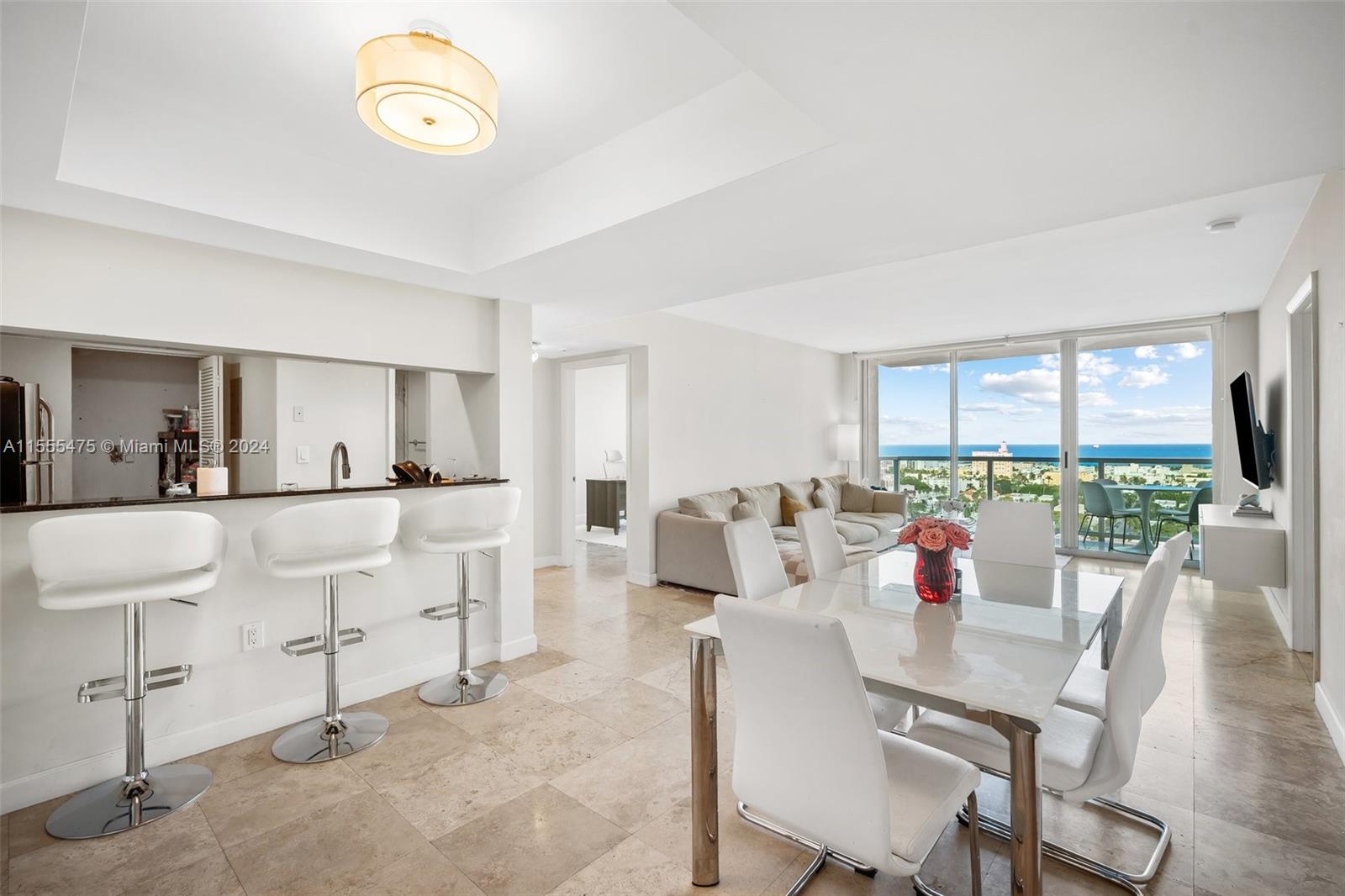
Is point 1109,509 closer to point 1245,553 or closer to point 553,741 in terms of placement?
point 1245,553

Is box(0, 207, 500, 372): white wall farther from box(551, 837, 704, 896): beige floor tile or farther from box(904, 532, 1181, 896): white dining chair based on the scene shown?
box(904, 532, 1181, 896): white dining chair

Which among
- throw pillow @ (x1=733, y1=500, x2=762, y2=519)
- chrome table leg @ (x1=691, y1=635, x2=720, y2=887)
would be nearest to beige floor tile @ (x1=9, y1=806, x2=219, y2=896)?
chrome table leg @ (x1=691, y1=635, x2=720, y2=887)

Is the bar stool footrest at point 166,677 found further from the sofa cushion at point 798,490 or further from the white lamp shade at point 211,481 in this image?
the sofa cushion at point 798,490

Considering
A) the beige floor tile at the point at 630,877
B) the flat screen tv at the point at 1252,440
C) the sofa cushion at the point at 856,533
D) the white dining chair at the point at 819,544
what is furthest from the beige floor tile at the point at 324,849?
the flat screen tv at the point at 1252,440

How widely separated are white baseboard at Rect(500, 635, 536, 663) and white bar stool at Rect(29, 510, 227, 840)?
1487 mm

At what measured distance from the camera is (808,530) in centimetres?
295

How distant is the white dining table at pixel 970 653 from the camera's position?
1.35 m

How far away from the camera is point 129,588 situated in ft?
6.91

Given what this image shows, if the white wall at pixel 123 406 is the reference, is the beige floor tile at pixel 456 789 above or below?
below

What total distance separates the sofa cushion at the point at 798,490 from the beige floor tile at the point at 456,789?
463 centimetres

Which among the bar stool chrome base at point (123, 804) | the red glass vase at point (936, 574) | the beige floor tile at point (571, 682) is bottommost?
the bar stool chrome base at point (123, 804)

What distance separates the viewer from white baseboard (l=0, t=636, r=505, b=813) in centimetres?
224

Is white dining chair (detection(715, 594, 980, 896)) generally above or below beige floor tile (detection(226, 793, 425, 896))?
above

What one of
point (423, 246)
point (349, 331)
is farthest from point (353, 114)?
point (349, 331)
